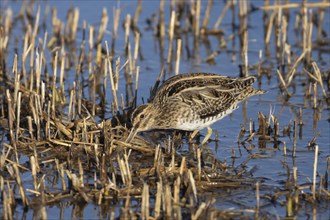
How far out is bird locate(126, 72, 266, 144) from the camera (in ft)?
27.7

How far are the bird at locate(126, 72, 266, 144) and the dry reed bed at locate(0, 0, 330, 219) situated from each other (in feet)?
0.70

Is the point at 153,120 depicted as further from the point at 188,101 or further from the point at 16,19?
the point at 16,19

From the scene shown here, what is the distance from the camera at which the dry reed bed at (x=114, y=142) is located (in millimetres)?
6660

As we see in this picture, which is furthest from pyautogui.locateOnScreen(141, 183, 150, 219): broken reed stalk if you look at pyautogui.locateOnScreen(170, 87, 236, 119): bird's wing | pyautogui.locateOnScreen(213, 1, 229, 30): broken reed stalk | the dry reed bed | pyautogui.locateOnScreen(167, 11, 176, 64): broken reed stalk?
pyautogui.locateOnScreen(213, 1, 229, 30): broken reed stalk

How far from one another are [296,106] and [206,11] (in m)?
3.29

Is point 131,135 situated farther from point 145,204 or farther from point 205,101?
point 145,204

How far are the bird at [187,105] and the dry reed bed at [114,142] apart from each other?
0.21 m

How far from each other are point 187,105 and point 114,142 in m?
0.91

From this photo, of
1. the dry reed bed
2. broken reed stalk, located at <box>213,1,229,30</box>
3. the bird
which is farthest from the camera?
broken reed stalk, located at <box>213,1,229,30</box>

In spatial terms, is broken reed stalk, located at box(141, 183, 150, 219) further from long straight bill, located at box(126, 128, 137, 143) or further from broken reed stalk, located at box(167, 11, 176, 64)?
broken reed stalk, located at box(167, 11, 176, 64)

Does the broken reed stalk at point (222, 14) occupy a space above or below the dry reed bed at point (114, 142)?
above

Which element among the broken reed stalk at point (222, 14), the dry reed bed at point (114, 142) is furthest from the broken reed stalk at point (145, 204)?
the broken reed stalk at point (222, 14)

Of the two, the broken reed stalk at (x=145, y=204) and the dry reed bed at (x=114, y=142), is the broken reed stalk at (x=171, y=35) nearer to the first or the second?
the dry reed bed at (x=114, y=142)

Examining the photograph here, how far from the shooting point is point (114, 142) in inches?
315
